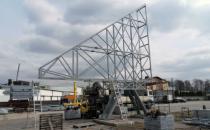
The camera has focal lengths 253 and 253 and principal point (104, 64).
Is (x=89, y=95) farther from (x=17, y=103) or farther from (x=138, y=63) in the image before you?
(x=17, y=103)

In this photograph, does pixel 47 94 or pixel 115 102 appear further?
pixel 47 94

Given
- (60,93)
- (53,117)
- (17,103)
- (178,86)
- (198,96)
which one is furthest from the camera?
(178,86)

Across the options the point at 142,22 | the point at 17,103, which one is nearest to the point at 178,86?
the point at 17,103

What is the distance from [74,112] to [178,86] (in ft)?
426

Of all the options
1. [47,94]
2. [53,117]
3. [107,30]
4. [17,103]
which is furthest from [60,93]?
[53,117]

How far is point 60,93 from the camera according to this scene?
84.8m

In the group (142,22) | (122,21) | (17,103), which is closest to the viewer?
(122,21)

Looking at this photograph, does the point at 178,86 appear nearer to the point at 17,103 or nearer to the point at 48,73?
the point at 17,103

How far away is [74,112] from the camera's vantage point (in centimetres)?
2814

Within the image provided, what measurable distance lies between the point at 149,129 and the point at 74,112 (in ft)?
43.1

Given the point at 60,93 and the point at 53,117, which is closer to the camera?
the point at 53,117

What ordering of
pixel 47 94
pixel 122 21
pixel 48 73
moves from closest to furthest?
pixel 48 73, pixel 122 21, pixel 47 94

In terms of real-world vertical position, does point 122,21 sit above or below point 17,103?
above

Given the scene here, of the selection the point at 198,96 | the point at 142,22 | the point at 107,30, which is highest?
the point at 142,22
